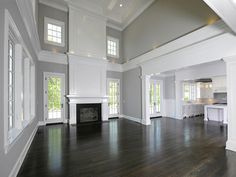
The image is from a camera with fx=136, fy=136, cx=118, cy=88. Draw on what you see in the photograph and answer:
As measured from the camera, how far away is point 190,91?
894 cm

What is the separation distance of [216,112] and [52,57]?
8.87 metres

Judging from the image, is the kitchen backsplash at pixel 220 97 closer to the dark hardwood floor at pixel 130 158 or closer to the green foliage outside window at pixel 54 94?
the dark hardwood floor at pixel 130 158

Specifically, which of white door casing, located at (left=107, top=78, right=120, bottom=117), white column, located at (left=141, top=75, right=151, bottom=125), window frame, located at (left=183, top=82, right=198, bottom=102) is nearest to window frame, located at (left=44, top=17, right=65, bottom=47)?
white door casing, located at (left=107, top=78, right=120, bottom=117)

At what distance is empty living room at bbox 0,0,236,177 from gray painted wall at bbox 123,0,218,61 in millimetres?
42

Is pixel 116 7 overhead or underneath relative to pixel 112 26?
overhead

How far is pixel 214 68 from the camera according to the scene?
6.13 meters

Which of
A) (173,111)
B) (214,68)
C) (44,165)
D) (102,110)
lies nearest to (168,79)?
(173,111)

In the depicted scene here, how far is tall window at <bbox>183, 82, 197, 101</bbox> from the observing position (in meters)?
8.67

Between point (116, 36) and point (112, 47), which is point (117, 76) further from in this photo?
point (116, 36)

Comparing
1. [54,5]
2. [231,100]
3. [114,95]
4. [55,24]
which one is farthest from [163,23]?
[54,5]

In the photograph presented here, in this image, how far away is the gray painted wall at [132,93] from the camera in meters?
6.98

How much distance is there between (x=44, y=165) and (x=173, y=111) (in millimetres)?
7258

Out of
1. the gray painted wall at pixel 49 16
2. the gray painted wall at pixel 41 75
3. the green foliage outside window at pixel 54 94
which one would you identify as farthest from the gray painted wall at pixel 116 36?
the green foliage outside window at pixel 54 94

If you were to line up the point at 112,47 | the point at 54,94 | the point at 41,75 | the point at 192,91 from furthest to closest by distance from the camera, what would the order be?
the point at 192,91
the point at 112,47
the point at 54,94
the point at 41,75
